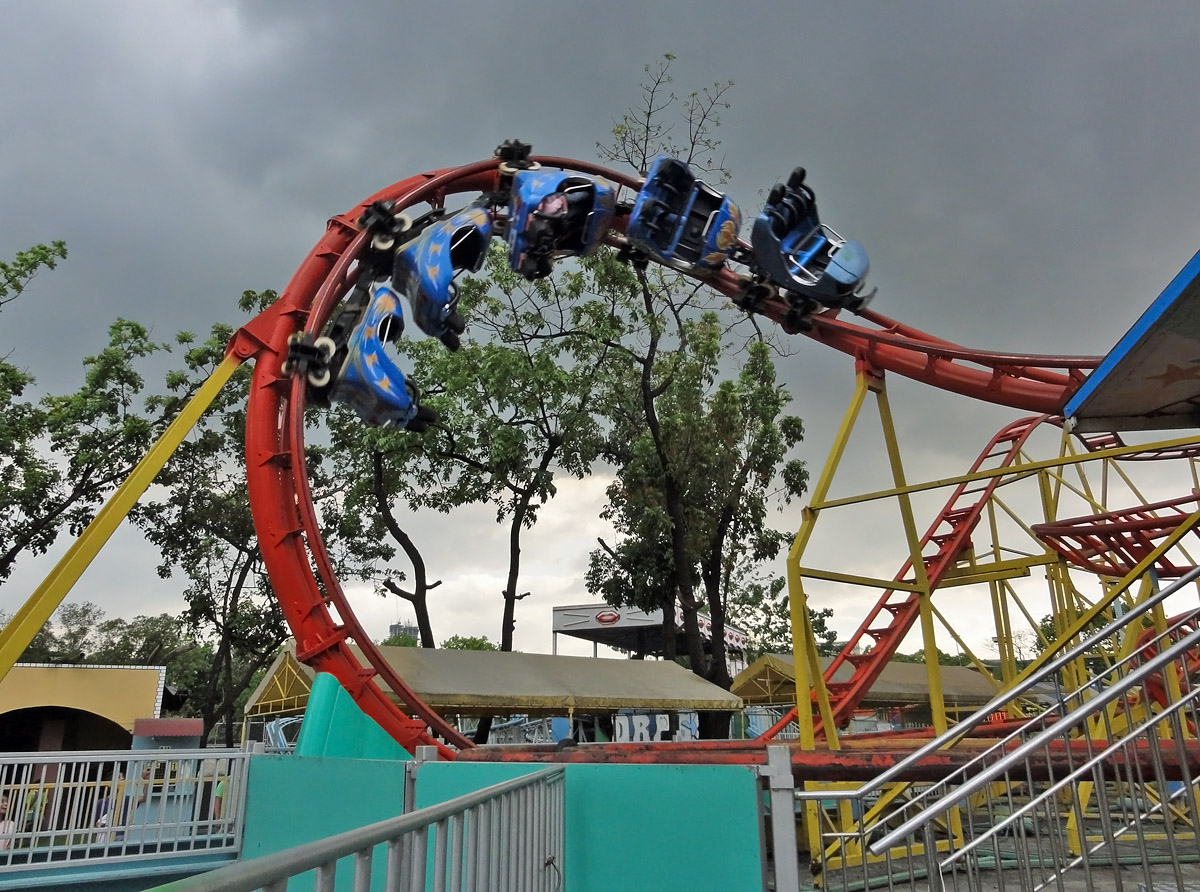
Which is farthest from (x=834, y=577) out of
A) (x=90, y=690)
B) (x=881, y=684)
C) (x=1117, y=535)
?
(x=90, y=690)

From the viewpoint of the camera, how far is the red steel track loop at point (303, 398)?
275 inches

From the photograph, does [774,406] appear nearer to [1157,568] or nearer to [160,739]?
[1157,568]

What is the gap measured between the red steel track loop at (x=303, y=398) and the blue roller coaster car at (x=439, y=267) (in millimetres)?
622

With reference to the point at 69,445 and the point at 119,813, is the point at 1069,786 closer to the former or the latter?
the point at 119,813

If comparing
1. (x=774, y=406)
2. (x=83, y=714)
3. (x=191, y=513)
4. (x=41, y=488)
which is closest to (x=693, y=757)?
(x=774, y=406)

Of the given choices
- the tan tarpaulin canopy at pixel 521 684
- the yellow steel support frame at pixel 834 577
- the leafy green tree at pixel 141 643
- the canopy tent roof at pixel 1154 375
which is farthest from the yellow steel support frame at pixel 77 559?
the leafy green tree at pixel 141 643

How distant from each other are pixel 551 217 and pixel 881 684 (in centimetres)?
1614

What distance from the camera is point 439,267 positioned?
298 inches

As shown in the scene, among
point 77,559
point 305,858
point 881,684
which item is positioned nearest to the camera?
point 305,858

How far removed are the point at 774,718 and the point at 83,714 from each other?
18.5 metres

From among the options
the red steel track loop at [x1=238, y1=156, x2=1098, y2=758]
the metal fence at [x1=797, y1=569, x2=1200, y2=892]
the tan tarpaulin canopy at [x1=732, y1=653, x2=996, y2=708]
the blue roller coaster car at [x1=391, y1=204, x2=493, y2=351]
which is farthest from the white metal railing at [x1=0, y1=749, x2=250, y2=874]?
the tan tarpaulin canopy at [x1=732, y1=653, x2=996, y2=708]

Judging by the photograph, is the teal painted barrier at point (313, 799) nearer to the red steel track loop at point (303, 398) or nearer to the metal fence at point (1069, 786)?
the red steel track loop at point (303, 398)

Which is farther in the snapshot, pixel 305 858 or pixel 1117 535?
pixel 1117 535

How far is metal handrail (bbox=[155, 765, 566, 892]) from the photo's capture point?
4.38 feet
